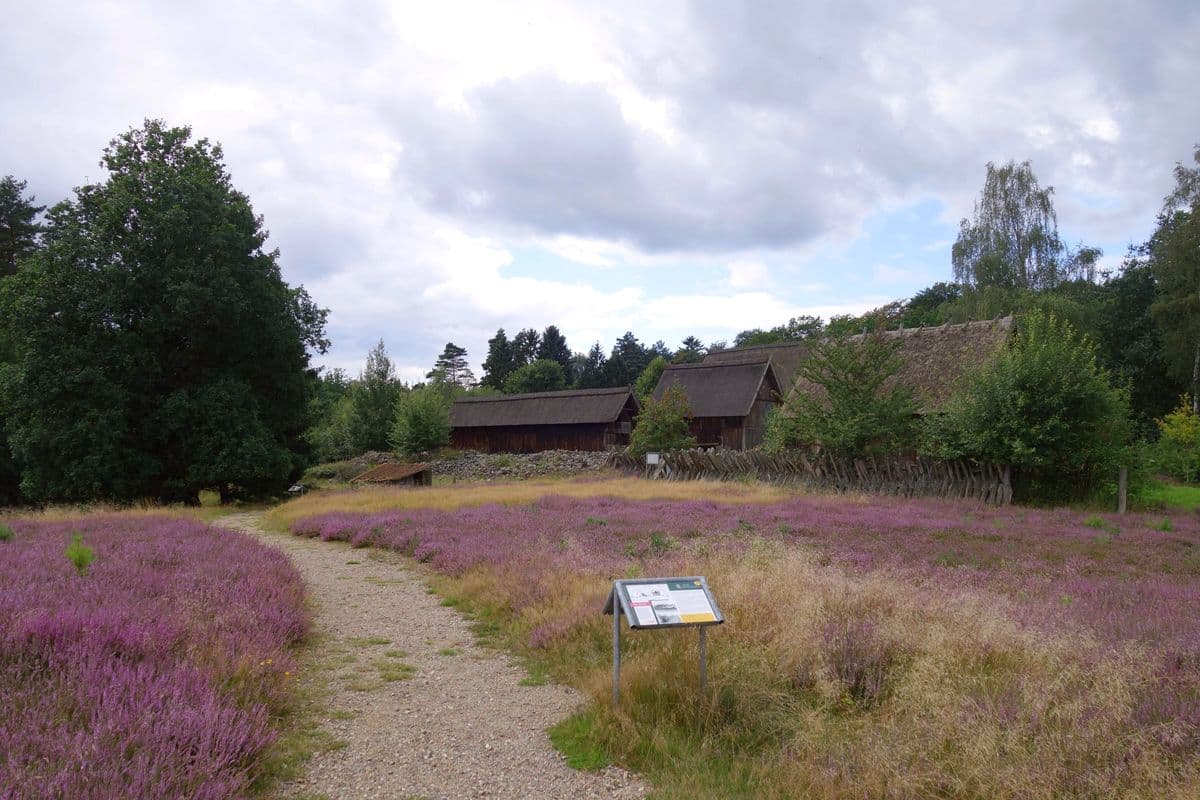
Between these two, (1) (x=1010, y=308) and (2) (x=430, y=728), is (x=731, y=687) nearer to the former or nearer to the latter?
(2) (x=430, y=728)

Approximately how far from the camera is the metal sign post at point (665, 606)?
534 cm

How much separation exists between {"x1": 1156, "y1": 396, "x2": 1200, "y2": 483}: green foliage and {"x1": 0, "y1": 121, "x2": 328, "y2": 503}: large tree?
3922cm

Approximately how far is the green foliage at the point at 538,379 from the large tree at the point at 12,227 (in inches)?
2166

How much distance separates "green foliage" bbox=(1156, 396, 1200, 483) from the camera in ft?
105

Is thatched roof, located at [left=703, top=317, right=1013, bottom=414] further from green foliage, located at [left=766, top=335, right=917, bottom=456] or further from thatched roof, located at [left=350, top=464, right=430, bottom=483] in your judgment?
thatched roof, located at [left=350, top=464, right=430, bottom=483]

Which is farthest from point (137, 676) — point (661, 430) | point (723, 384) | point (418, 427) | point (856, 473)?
point (723, 384)

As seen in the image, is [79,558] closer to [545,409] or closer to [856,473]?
[856,473]

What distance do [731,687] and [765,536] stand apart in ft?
29.0

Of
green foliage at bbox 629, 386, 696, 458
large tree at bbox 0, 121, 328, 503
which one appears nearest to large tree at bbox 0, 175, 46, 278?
large tree at bbox 0, 121, 328, 503

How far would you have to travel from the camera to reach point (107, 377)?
83.7 ft

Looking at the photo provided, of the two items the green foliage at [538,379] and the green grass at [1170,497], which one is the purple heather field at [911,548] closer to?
the green grass at [1170,497]

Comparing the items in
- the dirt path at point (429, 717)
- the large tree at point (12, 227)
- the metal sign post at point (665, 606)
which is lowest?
the dirt path at point (429, 717)

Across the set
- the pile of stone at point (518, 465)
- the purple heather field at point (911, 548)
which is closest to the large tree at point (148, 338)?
the purple heather field at point (911, 548)

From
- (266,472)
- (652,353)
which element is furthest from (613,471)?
(652,353)
